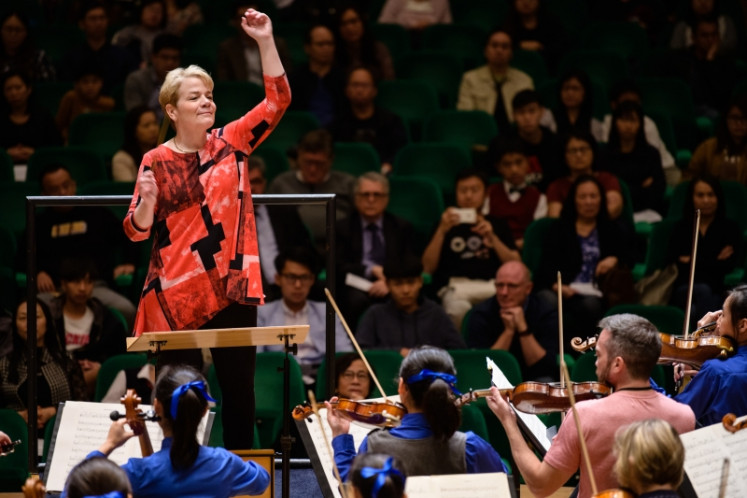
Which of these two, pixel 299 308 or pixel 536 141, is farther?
pixel 536 141

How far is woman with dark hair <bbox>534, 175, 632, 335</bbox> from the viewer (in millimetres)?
6309

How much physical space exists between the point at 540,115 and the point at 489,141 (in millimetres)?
386

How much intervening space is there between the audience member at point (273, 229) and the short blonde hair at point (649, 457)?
3.75m

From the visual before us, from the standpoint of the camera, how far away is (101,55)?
823 cm

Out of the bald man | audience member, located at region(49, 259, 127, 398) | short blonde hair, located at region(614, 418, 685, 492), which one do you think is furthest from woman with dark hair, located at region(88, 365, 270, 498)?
the bald man

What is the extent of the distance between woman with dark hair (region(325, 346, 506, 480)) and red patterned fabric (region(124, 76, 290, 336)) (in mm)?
800

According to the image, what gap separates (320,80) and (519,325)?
2.77 meters

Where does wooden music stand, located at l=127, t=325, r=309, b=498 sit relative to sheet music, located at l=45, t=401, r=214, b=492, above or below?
above

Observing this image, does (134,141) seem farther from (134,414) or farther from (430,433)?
(430,433)

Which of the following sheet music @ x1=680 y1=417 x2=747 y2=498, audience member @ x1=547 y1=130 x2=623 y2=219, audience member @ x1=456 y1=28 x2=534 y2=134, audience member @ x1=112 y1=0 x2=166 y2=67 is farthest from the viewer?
audience member @ x1=112 y1=0 x2=166 y2=67

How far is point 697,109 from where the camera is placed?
27.0ft

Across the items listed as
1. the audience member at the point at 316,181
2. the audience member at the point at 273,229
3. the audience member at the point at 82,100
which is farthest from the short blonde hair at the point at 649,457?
the audience member at the point at 82,100

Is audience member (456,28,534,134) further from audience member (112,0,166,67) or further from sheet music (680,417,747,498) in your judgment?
sheet music (680,417,747,498)

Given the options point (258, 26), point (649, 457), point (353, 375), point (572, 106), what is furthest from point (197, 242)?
point (572, 106)
